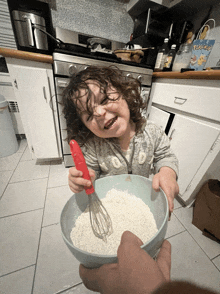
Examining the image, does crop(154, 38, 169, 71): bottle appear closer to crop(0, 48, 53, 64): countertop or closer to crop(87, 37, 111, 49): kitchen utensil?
crop(87, 37, 111, 49): kitchen utensil

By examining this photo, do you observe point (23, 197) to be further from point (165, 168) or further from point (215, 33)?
point (215, 33)

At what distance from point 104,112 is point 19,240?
2.57 ft

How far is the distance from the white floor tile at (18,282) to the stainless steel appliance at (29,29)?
121 centimetres

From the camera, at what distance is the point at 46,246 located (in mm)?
611

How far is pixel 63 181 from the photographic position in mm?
998

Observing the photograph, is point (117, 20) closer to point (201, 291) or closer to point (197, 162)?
point (197, 162)

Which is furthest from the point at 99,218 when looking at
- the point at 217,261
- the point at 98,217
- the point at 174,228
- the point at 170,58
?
the point at 170,58

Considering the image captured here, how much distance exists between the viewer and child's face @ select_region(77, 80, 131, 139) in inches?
14.9

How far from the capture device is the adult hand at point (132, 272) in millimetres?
183

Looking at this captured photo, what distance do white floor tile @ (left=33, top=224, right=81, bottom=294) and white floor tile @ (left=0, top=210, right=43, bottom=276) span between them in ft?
0.14

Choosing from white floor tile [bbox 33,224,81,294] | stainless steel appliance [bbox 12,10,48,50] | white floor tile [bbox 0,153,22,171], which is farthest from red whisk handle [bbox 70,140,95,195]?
white floor tile [bbox 0,153,22,171]

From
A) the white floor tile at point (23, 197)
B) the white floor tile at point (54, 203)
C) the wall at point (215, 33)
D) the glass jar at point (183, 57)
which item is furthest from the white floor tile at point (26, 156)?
the wall at point (215, 33)

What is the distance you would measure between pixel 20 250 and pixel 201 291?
2.51ft

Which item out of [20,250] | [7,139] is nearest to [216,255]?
[20,250]
